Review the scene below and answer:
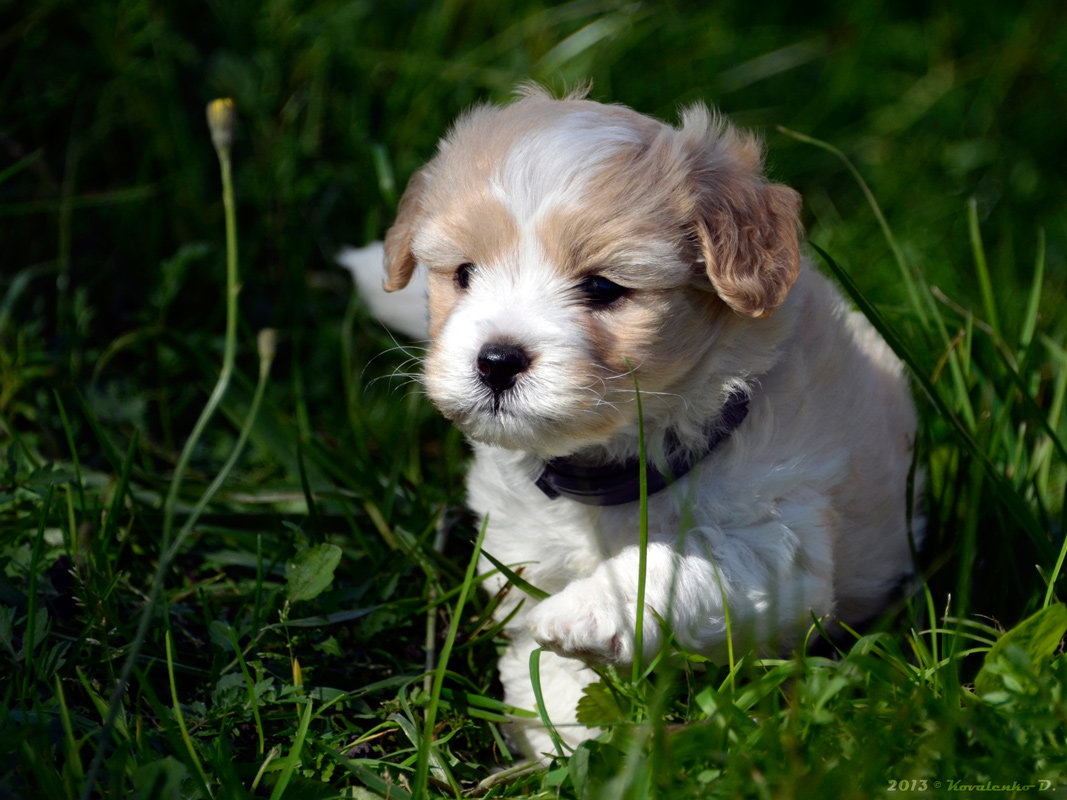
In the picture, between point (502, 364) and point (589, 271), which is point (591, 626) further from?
point (589, 271)

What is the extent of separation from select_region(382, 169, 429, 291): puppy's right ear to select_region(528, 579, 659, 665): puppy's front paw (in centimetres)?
110

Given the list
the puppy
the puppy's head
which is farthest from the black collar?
the puppy's head

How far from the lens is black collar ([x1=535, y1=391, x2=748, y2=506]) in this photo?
8.29ft

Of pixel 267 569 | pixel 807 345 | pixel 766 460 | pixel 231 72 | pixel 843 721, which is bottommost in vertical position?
pixel 267 569

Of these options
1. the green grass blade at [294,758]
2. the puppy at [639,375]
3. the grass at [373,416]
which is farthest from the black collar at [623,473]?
the green grass blade at [294,758]

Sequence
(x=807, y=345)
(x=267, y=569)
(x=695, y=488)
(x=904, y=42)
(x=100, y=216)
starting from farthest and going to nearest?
(x=904, y=42) → (x=100, y=216) → (x=267, y=569) → (x=807, y=345) → (x=695, y=488)

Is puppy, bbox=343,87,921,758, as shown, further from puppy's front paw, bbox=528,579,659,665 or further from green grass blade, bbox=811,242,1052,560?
green grass blade, bbox=811,242,1052,560

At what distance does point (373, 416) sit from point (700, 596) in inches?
78.5

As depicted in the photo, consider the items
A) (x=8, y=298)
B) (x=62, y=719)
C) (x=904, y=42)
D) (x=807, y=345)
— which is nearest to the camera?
(x=62, y=719)

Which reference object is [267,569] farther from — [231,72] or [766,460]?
[231,72]

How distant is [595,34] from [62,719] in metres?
4.30

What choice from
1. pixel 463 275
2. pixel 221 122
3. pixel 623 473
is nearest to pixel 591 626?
pixel 623 473

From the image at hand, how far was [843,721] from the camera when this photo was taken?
6.54 feet

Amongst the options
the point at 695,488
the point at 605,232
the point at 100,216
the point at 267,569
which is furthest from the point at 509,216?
the point at 100,216
